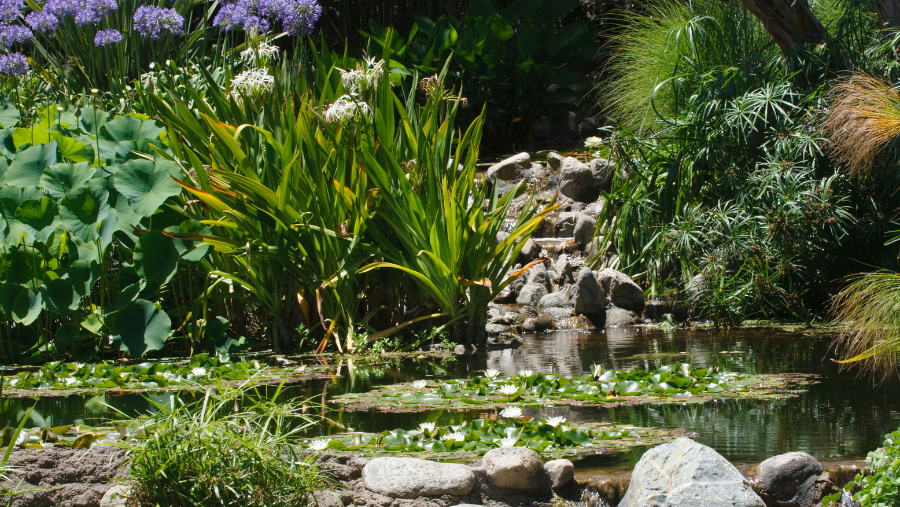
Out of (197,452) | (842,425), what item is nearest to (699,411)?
(842,425)

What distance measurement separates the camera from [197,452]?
2.07 m

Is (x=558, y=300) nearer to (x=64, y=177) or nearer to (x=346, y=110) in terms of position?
(x=346, y=110)

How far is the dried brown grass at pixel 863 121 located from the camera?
193 inches

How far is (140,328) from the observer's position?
5.24m

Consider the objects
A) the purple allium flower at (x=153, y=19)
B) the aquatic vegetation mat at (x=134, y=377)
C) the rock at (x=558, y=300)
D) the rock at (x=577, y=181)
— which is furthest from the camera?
the rock at (x=577, y=181)

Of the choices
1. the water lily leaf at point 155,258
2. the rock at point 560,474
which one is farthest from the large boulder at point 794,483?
the water lily leaf at point 155,258

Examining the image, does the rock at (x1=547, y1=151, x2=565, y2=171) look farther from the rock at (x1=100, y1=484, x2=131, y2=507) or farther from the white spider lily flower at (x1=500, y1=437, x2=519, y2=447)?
the rock at (x1=100, y1=484, x2=131, y2=507)

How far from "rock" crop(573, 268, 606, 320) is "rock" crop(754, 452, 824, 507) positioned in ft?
15.4

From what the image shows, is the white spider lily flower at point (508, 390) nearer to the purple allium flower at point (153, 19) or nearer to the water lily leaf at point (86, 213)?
the water lily leaf at point (86, 213)

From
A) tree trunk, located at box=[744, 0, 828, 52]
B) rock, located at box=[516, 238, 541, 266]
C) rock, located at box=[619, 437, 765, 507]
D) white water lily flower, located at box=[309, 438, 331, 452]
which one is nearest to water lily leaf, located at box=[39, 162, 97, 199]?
white water lily flower, located at box=[309, 438, 331, 452]

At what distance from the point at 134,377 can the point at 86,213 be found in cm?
132

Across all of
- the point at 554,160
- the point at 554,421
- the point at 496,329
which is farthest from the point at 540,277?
the point at 554,421

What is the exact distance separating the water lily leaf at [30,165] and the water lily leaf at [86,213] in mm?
344

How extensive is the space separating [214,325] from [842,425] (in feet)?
13.1
